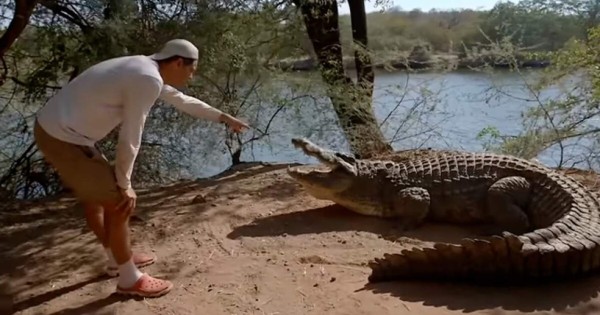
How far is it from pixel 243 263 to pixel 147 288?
594 mm

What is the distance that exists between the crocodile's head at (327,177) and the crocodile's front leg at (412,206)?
0.36m

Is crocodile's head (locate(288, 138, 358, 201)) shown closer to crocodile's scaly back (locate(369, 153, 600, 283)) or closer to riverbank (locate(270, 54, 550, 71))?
crocodile's scaly back (locate(369, 153, 600, 283))

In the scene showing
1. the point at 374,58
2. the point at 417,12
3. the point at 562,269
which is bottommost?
the point at 562,269

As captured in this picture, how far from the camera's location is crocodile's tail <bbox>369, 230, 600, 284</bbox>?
2.88 m

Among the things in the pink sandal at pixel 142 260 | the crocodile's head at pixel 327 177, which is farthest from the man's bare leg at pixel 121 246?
the crocodile's head at pixel 327 177

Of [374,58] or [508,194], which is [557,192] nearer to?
[508,194]

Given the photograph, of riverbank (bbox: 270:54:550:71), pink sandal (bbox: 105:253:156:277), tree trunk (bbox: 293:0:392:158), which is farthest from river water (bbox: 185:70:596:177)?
pink sandal (bbox: 105:253:156:277)

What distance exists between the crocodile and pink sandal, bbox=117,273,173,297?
1032 millimetres

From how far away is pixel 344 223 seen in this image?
4105 mm

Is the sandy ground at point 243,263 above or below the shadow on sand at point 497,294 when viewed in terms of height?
above

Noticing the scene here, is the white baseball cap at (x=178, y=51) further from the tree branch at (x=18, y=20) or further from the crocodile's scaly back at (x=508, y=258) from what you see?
the tree branch at (x=18, y=20)

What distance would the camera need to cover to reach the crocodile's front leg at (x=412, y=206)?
4.04 metres

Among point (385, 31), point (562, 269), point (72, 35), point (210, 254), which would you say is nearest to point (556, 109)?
point (385, 31)

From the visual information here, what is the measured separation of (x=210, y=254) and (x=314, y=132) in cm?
369
